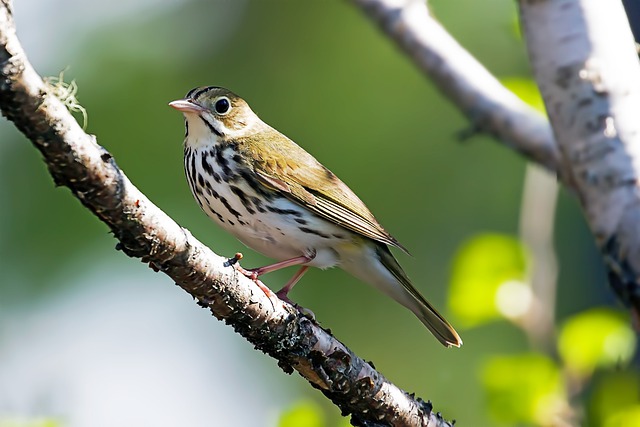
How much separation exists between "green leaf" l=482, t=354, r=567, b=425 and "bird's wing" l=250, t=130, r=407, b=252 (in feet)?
3.28

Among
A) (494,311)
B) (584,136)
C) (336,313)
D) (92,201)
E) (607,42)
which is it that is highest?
(336,313)

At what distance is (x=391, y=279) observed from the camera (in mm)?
4336

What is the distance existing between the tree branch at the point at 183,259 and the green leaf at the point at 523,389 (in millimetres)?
210

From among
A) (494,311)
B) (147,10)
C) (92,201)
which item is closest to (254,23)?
(147,10)

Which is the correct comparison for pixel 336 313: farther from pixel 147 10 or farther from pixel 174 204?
pixel 147 10

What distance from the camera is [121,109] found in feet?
26.0

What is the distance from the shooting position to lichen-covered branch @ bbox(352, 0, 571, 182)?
380 cm

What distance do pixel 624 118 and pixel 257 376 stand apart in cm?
629

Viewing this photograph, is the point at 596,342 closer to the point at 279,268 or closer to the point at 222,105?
the point at 279,268

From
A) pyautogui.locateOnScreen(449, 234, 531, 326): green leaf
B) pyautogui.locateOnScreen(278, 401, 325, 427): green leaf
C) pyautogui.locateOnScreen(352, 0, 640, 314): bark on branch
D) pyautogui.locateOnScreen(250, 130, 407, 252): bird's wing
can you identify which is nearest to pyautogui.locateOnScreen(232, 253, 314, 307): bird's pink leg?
pyautogui.locateOnScreen(250, 130, 407, 252): bird's wing

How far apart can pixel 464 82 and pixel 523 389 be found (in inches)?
56.9

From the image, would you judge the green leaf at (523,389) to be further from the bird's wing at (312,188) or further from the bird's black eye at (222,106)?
the bird's black eye at (222,106)

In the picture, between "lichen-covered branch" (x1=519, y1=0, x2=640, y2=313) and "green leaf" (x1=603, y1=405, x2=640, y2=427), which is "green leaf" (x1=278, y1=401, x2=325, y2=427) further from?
"lichen-covered branch" (x1=519, y1=0, x2=640, y2=313)

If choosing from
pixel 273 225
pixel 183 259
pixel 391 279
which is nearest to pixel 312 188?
pixel 273 225
